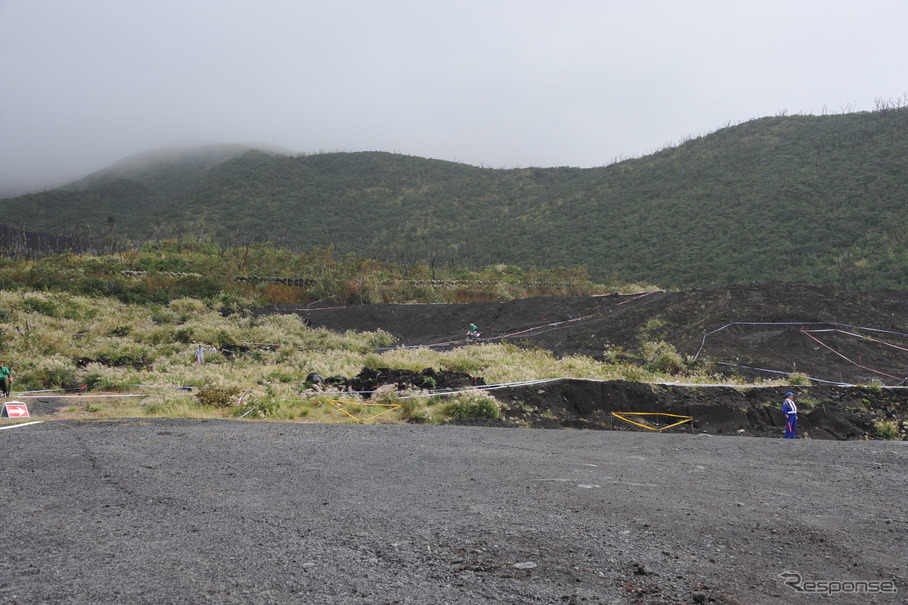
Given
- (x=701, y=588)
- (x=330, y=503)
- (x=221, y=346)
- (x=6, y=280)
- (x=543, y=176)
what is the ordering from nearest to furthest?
(x=701, y=588) → (x=330, y=503) → (x=221, y=346) → (x=6, y=280) → (x=543, y=176)

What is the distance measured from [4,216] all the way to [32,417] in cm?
9855

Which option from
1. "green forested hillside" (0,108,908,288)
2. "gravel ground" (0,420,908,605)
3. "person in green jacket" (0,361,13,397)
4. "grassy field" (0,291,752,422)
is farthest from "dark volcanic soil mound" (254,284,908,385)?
"person in green jacket" (0,361,13,397)

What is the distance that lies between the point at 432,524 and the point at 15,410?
30.5 ft

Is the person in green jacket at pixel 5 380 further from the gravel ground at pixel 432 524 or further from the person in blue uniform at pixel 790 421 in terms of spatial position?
the person in blue uniform at pixel 790 421

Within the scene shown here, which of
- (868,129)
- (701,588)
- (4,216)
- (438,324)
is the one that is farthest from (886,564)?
(4,216)

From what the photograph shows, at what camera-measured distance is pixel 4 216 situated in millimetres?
87562

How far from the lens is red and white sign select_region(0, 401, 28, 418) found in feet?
33.0

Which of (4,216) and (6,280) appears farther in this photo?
(4,216)

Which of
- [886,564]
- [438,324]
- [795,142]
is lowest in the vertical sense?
[438,324]

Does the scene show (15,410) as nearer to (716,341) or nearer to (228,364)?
(228,364)

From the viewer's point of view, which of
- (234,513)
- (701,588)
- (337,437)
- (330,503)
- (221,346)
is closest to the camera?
(701,588)

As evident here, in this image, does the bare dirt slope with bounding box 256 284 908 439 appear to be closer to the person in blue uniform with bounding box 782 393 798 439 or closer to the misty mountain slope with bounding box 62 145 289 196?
the person in blue uniform with bounding box 782 393 798 439

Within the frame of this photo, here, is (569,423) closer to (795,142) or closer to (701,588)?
(701,588)

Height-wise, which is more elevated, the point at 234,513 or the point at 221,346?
the point at 234,513
